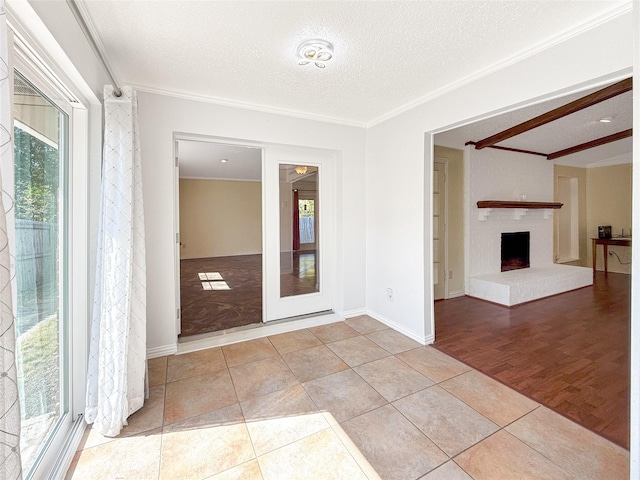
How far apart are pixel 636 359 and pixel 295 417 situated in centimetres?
164

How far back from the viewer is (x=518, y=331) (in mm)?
3168

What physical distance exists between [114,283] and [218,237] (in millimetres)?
7305

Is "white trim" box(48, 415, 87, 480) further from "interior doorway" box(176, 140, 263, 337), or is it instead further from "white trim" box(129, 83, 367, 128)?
"white trim" box(129, 83, 367, 128)

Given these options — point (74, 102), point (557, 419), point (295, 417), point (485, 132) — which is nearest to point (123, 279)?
point (74, 102)

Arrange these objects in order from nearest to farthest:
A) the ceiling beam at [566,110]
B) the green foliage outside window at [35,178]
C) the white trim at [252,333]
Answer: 1. the green foliage outside window at [35,178]
2. the ceiling beam at [566,110]
3. the white trim at [252,333]

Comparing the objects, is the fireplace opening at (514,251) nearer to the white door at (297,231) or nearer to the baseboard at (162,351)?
the white door at (297,231)

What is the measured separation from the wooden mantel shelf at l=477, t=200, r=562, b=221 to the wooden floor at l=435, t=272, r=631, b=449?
1372mm

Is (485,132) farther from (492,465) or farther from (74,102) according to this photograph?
(74,102)

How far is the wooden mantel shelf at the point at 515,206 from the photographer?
176 inches

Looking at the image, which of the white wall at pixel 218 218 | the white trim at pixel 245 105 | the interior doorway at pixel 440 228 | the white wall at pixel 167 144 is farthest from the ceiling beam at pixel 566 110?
the white wall at pixel 218 218

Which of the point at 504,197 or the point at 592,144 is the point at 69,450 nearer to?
the point at 504,197

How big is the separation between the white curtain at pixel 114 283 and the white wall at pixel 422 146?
93.2 inches

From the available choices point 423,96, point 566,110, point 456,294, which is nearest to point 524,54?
point 423,96

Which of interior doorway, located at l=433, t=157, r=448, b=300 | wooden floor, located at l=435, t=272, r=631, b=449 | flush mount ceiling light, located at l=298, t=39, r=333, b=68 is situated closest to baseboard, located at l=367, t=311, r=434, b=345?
wooden floor, located at l=435, t=272, r=631, b=449
